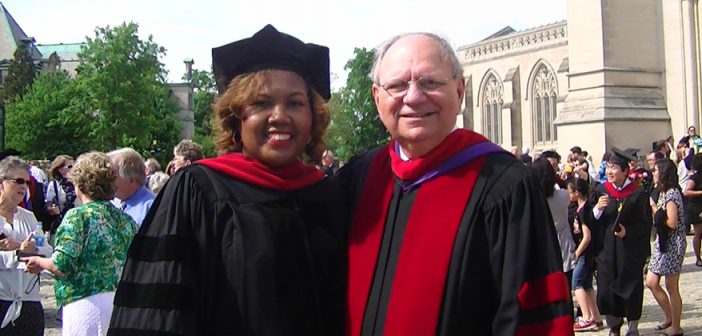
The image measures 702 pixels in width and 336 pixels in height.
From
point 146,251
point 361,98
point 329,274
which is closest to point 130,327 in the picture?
point 146,251

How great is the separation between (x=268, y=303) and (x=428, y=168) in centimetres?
77

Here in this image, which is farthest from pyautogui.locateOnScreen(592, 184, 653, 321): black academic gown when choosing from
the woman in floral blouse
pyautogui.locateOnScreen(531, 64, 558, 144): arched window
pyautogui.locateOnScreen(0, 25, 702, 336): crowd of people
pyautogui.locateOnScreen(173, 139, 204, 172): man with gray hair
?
pyautogui.locateOnScreen(531, 64, 558, 144): arched window

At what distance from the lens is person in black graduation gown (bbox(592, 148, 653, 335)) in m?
7.57

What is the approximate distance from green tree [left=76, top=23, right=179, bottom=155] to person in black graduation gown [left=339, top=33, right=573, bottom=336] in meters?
42.6

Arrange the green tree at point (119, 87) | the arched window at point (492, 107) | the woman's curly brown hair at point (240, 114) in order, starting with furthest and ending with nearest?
the arched window at point (492, 107) < the green tree at point (119, 87) < the woman's curly brown hair at point (240, 114)

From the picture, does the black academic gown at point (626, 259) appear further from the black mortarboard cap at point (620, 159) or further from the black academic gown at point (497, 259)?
the black academic gown at point (497, 259)

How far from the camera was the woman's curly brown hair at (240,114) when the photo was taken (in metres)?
3.00

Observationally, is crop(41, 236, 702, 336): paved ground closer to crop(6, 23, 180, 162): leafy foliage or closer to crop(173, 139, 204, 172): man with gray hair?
crop(173, 139, 204, 172): man with gray hair

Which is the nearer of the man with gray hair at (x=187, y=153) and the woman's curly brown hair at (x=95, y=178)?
the woman's curly brown hair at (x=95, y=178)

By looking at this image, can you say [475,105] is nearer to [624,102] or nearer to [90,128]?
[90,128]

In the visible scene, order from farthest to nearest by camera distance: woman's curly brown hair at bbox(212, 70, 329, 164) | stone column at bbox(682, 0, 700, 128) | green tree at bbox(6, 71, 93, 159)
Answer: green tree at bbox(6, 71, 93, 159), stone column at bbox(682, 0, 700, 128), woman's curly brown hair at bbox(212, 70, 329, 164)

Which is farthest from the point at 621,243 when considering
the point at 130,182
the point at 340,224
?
the point at 340,224

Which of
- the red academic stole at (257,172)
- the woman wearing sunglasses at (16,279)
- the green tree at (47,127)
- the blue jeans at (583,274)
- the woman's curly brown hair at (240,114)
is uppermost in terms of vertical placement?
the green tree at (47,127)

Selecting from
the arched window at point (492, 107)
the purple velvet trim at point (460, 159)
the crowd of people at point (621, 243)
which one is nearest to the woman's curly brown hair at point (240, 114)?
the purple velvet trim at point (460, 159)
